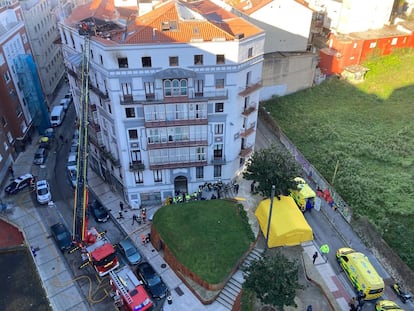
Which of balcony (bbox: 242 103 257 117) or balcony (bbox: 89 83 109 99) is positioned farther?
balcony (bbox: 242 103 257 117)

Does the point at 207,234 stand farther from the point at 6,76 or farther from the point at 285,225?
the point at 6,76

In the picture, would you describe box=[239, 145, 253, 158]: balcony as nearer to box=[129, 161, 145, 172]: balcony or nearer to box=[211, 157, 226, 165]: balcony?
box=[211, 157, 226, 165]: balcony

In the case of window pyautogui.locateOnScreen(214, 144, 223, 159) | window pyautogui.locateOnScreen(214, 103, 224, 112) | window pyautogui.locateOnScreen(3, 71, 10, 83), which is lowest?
window pyautogui.locateOnScreen(214, 144, 223, 159)

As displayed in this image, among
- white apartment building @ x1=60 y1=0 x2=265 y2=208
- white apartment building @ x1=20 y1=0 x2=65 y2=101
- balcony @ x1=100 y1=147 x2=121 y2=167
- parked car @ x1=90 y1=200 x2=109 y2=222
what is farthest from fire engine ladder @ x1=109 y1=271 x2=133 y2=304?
white apartment building @ x1=20 y1=0 x2=65 y2=101

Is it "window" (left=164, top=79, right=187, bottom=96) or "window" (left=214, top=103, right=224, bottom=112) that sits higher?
"window" (left=164, top=79, right=187, bottom=96)

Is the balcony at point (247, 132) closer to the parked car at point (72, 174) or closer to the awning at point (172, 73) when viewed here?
the awning at point (172, 73)

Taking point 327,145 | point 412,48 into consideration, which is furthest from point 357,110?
point 412,48

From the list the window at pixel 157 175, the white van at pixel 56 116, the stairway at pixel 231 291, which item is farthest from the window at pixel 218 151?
the white van at pixel 56 116
